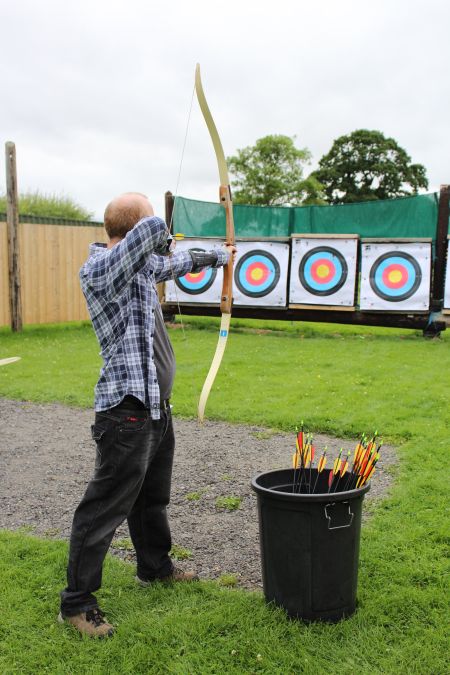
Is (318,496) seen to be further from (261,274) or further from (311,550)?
(261,274)

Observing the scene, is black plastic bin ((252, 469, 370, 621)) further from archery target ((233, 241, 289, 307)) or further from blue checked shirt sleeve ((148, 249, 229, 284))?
archery target ((233, 241, 289, 307))

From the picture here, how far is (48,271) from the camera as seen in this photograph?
9.79 meters

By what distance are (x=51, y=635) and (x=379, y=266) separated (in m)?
7.58

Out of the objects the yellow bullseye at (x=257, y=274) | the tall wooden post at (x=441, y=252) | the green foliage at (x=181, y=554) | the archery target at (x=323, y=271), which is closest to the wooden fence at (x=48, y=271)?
the yellow bullseye at (x=257, y=274)

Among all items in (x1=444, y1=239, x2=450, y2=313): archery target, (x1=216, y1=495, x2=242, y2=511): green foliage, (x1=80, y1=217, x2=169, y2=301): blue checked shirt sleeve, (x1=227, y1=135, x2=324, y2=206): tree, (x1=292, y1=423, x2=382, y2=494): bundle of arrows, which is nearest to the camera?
(x1=80, y1=217, x2=169, y2=301): blue checked shirt sleeve

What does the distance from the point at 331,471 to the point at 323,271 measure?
278 inches

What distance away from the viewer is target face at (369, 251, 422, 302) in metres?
8.64

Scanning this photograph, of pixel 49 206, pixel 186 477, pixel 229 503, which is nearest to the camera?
pixel 229 503

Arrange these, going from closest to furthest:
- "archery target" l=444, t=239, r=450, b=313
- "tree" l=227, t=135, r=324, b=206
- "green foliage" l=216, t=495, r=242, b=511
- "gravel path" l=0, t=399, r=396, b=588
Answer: "gravel path" l=0, t=399, r=396, b=588 → "green foliage" l=216, t=495, r=242, b=511 → "archery target" l=444, t=239, r=450, b=313 → "tree" l=227, t=135, r=324, b=206

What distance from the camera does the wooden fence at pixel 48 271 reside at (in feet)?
30.8

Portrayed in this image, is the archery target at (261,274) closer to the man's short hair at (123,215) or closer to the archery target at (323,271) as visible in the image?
the archery target at (323,271)

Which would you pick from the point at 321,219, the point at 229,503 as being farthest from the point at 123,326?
the point at 321,219

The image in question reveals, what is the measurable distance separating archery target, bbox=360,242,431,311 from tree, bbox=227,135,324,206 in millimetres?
27878

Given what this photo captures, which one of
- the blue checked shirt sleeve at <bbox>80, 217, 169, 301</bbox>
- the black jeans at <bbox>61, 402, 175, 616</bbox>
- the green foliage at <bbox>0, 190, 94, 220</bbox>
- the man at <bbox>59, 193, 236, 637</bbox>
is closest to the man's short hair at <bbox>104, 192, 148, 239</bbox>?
the man at <bbox>59, 193, 236, 637</bbox>
